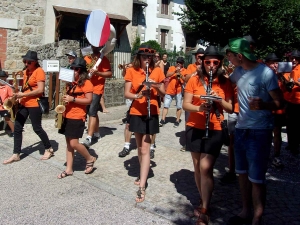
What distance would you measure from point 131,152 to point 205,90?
325 cm

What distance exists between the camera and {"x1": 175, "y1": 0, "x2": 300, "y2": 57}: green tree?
62.2ft

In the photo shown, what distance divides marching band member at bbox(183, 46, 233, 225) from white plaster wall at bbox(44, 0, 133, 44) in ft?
46.8

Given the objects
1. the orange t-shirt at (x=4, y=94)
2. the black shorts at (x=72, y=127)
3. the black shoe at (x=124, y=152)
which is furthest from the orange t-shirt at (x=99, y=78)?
the orange t-shirt at (x=4, y=94)

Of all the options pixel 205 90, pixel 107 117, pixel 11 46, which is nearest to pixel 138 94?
pixel 205 90

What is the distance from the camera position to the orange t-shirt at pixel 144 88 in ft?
16.1

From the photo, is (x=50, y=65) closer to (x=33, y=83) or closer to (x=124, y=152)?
(x=33, y=83)

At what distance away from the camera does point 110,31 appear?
730 centimetres

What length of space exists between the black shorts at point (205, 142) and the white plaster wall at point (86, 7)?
47.2 feet

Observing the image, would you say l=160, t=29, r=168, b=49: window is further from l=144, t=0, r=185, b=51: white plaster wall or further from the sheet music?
the sheet music

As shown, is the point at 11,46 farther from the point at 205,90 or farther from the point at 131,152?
the point at 205,90

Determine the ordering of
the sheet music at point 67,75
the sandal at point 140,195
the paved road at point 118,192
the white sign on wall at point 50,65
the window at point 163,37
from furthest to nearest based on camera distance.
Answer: the window at point 163,37
the white sign on wall at point 50,65
the sheet music at point 67,75
the sandal at point 140,195
the paved road at point 118,192

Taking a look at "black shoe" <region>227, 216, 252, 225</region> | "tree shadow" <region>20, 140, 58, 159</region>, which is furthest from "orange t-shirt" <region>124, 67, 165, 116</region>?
"tree shadow" <region>20, 140, 58, 159</region>

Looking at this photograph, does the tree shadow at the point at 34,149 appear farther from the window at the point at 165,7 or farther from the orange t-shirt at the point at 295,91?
the window at the point at 165,7

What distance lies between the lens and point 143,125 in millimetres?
4816
